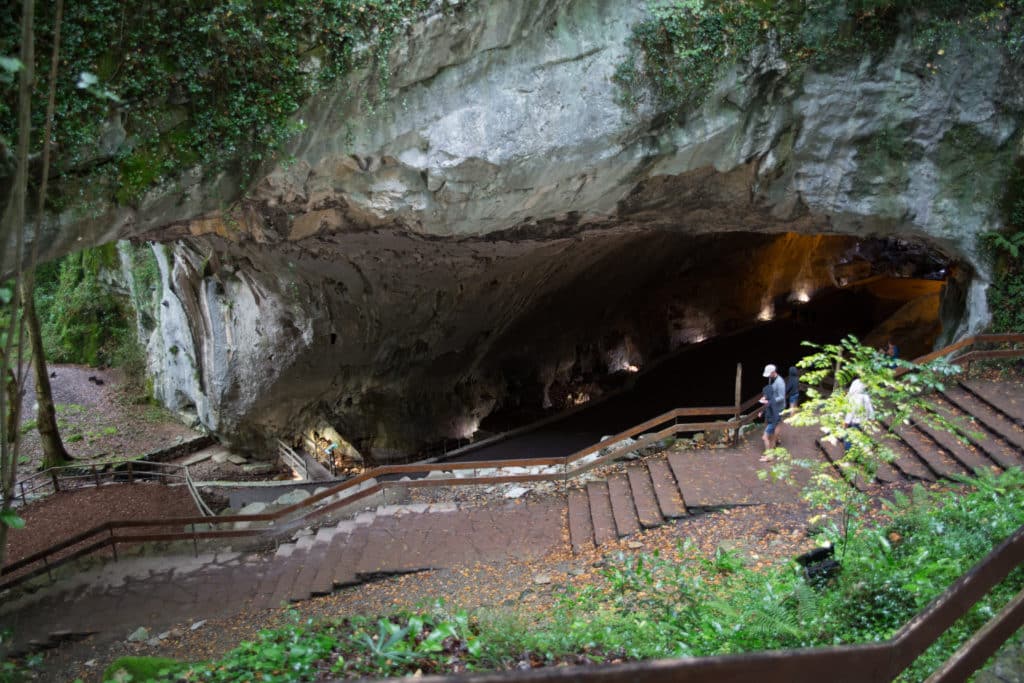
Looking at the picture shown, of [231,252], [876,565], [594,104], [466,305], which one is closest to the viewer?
[876,565]

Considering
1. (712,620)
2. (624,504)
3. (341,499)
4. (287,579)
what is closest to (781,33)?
(624,504)

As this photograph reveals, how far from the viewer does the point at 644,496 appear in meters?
9.34

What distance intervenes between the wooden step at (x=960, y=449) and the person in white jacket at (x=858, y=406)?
1.04m

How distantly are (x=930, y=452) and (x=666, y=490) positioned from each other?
3.66 meters

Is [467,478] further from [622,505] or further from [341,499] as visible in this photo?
[622,505]

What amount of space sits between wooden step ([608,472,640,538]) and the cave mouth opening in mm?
7299

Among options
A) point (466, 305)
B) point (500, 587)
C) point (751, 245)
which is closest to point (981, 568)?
point (500, 587)

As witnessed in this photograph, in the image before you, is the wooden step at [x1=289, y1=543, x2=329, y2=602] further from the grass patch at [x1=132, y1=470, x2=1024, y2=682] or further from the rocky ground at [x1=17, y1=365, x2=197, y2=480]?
the rocky ground at [x1=17, y1=365, x2=197, y2=480]

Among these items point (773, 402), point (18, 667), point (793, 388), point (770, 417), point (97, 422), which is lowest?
point (18, 667)

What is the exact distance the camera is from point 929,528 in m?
5.76

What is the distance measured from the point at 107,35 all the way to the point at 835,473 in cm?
1052

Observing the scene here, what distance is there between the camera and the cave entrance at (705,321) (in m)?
18.8

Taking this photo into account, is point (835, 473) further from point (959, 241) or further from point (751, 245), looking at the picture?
point (751, 245)

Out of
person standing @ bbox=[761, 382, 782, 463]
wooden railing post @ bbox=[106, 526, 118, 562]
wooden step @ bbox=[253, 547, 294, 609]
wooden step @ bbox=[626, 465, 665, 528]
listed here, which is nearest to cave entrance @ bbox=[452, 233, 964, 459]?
wooden step @ bbox=[626, 465, 665, 528]
